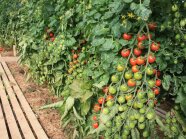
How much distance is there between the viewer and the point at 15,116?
331 cm

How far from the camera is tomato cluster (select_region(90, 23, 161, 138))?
1.89 meters

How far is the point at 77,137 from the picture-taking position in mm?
2891

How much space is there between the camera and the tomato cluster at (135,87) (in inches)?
74.4

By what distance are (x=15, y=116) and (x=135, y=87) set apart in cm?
183

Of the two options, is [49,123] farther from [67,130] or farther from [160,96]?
[160,96]

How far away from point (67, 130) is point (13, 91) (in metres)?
1.21

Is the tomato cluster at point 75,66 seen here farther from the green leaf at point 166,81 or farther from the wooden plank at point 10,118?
the green leaf at point 166,81

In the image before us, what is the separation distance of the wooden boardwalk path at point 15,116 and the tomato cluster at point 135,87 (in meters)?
1.15

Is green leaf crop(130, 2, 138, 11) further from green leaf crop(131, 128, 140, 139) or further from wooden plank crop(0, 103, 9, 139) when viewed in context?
wooden plank crop(0, 103, 9, 139)

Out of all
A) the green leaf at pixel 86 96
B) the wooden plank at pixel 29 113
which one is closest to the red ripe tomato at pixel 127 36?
the green leaf at pixel 86 96

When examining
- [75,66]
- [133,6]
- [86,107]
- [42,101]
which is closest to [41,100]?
[42,101]

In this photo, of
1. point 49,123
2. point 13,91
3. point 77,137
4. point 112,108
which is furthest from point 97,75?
point 13,91

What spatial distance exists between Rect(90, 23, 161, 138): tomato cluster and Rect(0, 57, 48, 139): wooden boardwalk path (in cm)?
115

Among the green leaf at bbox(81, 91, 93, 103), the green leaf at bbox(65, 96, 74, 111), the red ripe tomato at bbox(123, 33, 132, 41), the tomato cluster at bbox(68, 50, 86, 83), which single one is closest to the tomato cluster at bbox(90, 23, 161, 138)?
the red ripe tomato at bbox(123, 33, 132, 41)
